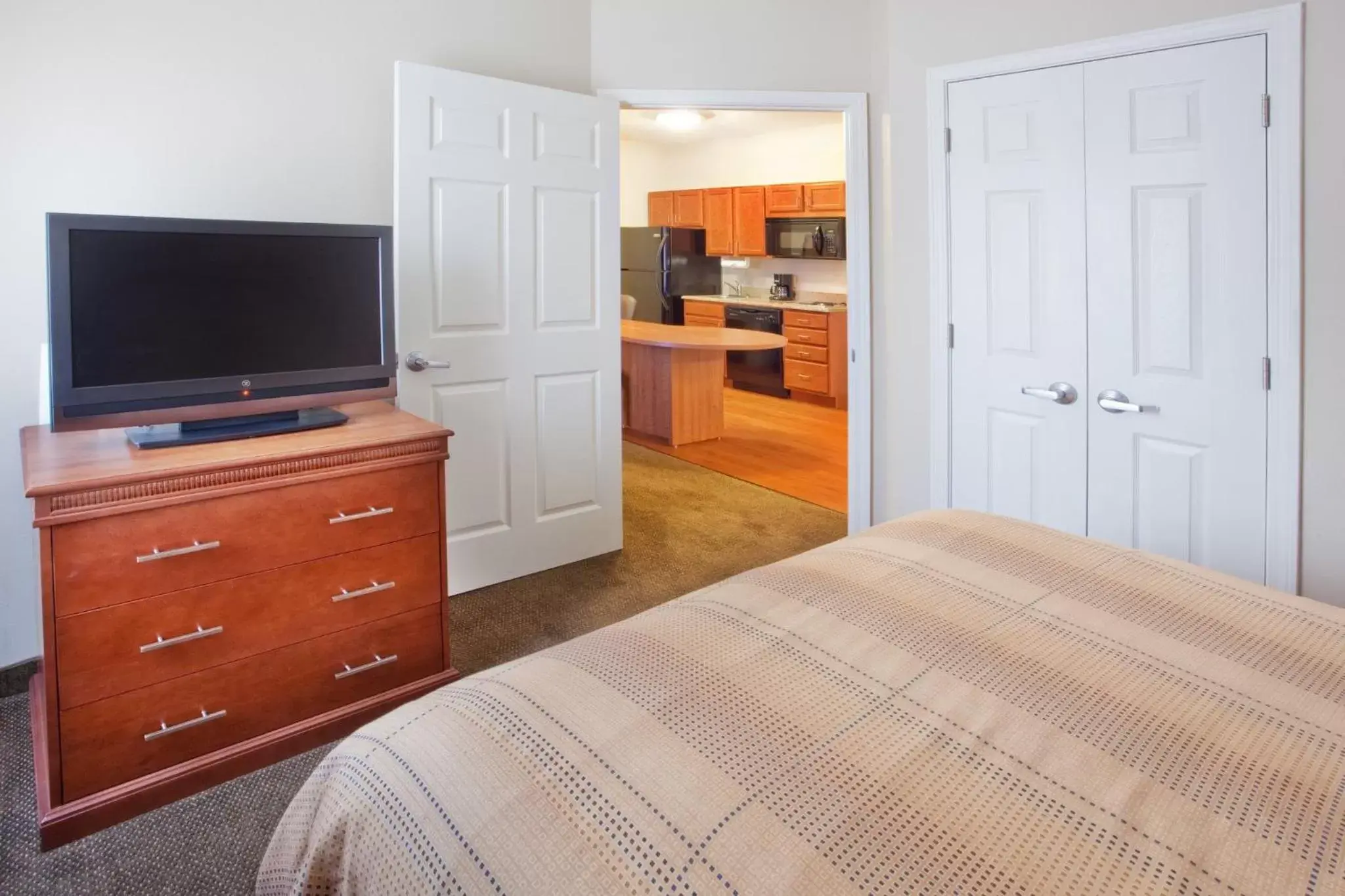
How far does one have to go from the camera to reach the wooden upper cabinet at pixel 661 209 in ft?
31.2

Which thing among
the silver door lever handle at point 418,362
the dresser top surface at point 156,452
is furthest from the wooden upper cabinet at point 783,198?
the dresser top surface at point 156,452

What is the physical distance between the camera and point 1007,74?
9.15ft

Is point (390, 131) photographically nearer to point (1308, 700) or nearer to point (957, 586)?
point (957, 586)

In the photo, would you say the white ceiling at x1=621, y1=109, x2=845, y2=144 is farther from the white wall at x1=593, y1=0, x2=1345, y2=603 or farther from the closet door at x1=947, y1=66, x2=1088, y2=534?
the closet door at x1=947, y1=66, x2=1088, y2=534

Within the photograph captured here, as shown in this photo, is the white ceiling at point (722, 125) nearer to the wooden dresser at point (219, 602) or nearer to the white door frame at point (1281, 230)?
the white door frame at point (1281, 230)

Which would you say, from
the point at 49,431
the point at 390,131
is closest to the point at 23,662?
the point at 49,431

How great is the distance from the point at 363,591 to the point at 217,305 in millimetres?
833

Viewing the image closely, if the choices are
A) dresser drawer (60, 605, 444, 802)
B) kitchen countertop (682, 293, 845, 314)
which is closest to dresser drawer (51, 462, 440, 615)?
dresser drawer (60, 605, 444, 802)

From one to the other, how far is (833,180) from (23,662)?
7035 millimetres

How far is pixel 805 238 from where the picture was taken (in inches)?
311

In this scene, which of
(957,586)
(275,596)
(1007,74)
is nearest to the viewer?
(957,586)

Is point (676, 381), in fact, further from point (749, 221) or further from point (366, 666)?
point (366, 666)

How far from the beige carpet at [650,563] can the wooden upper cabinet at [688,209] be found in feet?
15.1

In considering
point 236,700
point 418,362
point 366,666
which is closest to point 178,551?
point 236,700
